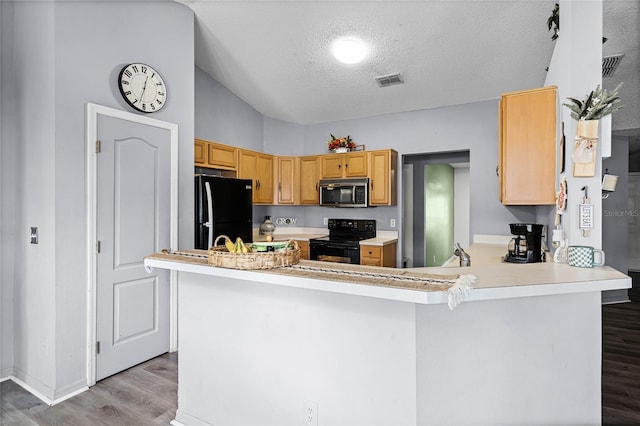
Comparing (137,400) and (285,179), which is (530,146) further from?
(285,179)

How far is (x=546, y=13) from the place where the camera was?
2.63 metres

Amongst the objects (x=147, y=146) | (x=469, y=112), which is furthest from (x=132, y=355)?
(x=469, y=112)

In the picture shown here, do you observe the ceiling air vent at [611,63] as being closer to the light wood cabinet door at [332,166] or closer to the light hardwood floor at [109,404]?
the light wood cabinet door at [332,166]

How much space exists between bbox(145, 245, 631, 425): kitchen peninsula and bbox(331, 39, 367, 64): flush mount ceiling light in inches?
99.4

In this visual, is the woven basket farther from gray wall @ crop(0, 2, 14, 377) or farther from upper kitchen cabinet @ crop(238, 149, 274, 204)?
upper kitchen cabinet @ crop(238, 149, 274, 204)

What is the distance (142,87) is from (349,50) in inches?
→ 74.2

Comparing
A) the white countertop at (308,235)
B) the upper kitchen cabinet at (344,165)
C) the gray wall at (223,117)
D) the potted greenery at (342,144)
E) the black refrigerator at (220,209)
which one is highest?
the gray wall at (223,117)

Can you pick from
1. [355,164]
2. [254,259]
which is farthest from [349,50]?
[254,259]

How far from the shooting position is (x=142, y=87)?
276 cm

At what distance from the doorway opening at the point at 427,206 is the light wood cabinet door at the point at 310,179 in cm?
126

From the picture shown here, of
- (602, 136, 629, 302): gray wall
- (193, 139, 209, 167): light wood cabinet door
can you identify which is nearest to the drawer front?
(193, 139, 209, 167): light wood cabinet door

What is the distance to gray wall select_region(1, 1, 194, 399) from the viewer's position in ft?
7.56

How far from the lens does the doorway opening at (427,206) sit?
493 cm

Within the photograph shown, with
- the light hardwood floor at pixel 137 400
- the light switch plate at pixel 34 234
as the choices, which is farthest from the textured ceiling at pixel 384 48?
the light hardwood floor at pixel 137 400
